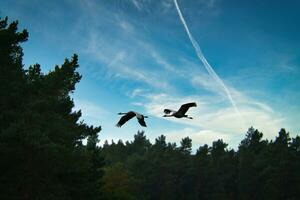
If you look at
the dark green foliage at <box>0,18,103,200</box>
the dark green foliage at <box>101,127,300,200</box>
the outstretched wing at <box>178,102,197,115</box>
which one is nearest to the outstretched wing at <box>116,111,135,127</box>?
the outstretched wing at <box>178,102,197,115</box>

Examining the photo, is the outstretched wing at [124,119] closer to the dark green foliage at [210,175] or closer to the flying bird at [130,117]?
the flying bird at [130,117]

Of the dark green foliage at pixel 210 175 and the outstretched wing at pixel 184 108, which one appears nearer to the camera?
the outstretched wing at pixel 184 108

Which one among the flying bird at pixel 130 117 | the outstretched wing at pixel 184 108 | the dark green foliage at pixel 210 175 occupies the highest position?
the dark green foliage at pixel 210 175

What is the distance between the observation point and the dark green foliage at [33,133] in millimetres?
26312

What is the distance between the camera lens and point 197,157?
275 ft

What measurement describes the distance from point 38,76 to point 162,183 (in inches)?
2039

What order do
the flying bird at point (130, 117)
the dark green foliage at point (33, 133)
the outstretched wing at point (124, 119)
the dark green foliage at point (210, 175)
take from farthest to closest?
the dark green foliage at point (210, 175), the dark green foliage at point (33, 133), the outstretched wing at point (124, 119), the flying bird at point (130, 117)

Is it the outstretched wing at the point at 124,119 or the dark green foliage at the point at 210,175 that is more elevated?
the dark green foliage at the point at 210,175

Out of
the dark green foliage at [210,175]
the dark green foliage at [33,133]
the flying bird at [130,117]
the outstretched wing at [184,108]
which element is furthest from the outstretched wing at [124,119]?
the dark green foliage at [210,175]

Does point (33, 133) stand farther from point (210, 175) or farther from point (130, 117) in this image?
point (210, 175)

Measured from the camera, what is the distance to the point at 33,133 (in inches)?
1015

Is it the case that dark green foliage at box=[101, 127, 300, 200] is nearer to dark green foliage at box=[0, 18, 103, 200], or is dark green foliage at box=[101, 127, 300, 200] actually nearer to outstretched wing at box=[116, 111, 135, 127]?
dark green foliage at box=[0, 18, 103, 200]

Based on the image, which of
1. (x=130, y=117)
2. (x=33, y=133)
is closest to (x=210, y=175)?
(x=33, y=133)

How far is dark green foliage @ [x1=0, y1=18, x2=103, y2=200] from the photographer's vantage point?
26.3 metres
